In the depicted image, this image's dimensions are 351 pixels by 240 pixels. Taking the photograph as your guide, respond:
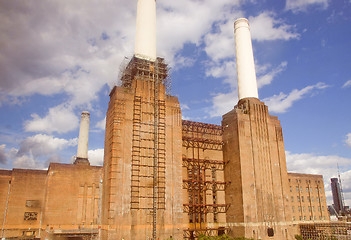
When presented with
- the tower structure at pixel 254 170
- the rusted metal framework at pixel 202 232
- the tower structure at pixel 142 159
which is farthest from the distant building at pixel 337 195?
the tower structure at pixel 142 159

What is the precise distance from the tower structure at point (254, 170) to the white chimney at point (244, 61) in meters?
0.20

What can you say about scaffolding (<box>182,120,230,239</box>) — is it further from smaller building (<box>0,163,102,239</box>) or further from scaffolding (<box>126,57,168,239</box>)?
smaller building (<box>0,163,102,239</box>)

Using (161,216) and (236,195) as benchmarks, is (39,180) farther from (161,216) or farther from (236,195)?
(236,195)

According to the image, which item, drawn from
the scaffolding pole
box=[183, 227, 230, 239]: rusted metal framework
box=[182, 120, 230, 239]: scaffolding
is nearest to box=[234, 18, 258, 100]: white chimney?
box=[182, 120, 230, 239]: scaffolding

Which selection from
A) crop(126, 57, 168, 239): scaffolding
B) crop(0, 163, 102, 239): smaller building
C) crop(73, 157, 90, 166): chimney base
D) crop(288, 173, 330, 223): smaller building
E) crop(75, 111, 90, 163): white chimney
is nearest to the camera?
crop(126, 57, 168, 239): scaffolding

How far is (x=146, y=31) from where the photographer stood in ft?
153

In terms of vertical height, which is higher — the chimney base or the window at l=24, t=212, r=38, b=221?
the chimney base

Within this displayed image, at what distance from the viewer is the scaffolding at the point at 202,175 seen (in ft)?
145

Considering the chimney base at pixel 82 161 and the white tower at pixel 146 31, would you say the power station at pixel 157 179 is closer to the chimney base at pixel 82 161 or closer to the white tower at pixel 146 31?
the white tower at pixel 146 31

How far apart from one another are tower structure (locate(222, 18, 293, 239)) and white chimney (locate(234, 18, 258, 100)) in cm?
20

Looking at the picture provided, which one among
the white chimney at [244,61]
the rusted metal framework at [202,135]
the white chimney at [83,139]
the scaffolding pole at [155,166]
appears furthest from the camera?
the white chimney at [83,139]

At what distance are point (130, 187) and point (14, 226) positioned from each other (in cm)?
1825

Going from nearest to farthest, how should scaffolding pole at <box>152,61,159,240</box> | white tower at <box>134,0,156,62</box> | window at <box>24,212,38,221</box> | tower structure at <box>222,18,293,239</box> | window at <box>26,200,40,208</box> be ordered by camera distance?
scaffolding pole at <box>152,61,159,240</box>
window at <box>24,212,38,221</box>
window at <box>26,200,40,208</box>
tower structure at <box>222,18,293,239</box>
white tower at <box>134,0,156,62</box>

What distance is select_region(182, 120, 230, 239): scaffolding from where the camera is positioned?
44.1m
